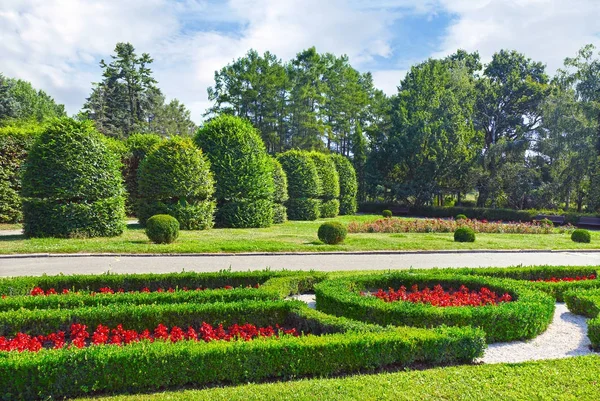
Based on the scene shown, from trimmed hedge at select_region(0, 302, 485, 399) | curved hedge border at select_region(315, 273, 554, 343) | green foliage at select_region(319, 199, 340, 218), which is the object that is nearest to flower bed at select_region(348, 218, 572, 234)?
green foliage at select_region(319, 199, 340, 218)

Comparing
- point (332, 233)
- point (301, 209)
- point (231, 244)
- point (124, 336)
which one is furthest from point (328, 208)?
point (124, 336)

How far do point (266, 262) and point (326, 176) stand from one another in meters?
20.4

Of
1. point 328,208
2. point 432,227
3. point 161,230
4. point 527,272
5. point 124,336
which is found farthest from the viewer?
point 328,208

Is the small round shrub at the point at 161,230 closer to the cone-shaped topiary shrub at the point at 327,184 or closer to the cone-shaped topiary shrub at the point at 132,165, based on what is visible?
the cone-shaped topiary shrub at the point at 132,165

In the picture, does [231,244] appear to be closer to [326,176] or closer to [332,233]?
[332,233]

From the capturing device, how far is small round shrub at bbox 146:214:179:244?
14.9 m

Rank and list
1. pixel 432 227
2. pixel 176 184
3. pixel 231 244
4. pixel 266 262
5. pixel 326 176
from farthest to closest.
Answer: pixel 326 176, pixel 432 227, pixel 176 184, pixel 231 244, pixel 266 262

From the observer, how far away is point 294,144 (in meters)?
50.2

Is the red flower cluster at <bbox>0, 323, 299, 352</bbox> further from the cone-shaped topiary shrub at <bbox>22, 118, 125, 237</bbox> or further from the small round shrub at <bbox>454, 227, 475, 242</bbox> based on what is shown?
the small round shrub at <bbox>454, 227, 475, 242</bbox>

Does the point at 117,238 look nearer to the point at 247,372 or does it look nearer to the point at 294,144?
the point at 247,372

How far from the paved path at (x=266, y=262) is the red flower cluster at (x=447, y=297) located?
364 cm

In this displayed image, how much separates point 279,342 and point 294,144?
45.8 m

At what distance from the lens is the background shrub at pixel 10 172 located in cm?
2153

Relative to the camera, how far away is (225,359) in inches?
189
